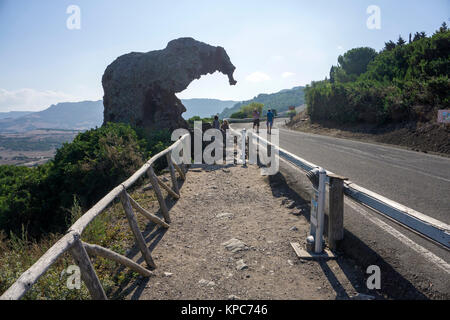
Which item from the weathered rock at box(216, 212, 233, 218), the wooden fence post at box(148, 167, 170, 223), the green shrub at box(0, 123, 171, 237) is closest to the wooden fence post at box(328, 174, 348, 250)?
the weathered rock at box(216, 212, 233, 218)

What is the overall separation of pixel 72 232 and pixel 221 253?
240 centimetres

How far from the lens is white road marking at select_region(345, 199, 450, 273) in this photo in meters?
3.32

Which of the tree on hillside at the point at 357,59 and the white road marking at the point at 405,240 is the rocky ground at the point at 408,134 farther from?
the tree on hillside at the point at 357,59

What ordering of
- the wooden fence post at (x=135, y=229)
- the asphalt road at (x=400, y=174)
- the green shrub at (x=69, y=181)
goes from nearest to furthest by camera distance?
the wooden fence post at (x=135, y=229)
the asphalt road at (x=400, y=174)
the green shrub at (x=69, y=181)

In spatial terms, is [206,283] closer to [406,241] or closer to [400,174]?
[406,241]

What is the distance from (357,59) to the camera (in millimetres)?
51531

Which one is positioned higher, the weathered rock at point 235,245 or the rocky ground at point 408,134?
the rocky ground at point 408,134

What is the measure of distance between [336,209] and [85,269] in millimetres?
3274

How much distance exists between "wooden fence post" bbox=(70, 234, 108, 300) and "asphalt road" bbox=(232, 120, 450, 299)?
3213 millimetres

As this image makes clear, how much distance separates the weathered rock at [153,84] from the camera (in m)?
17.4

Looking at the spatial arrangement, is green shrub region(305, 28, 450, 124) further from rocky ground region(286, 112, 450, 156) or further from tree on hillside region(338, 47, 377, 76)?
tree on hillside region(338, 47, 377, 76)

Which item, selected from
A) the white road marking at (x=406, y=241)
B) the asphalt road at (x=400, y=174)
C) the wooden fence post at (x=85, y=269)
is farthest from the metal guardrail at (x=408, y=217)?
the wooden fence post at (x=85, y=269)

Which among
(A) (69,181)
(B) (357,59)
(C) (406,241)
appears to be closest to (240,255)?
(C) (406,241)

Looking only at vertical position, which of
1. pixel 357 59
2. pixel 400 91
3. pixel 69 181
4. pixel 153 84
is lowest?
pixel 69 181
